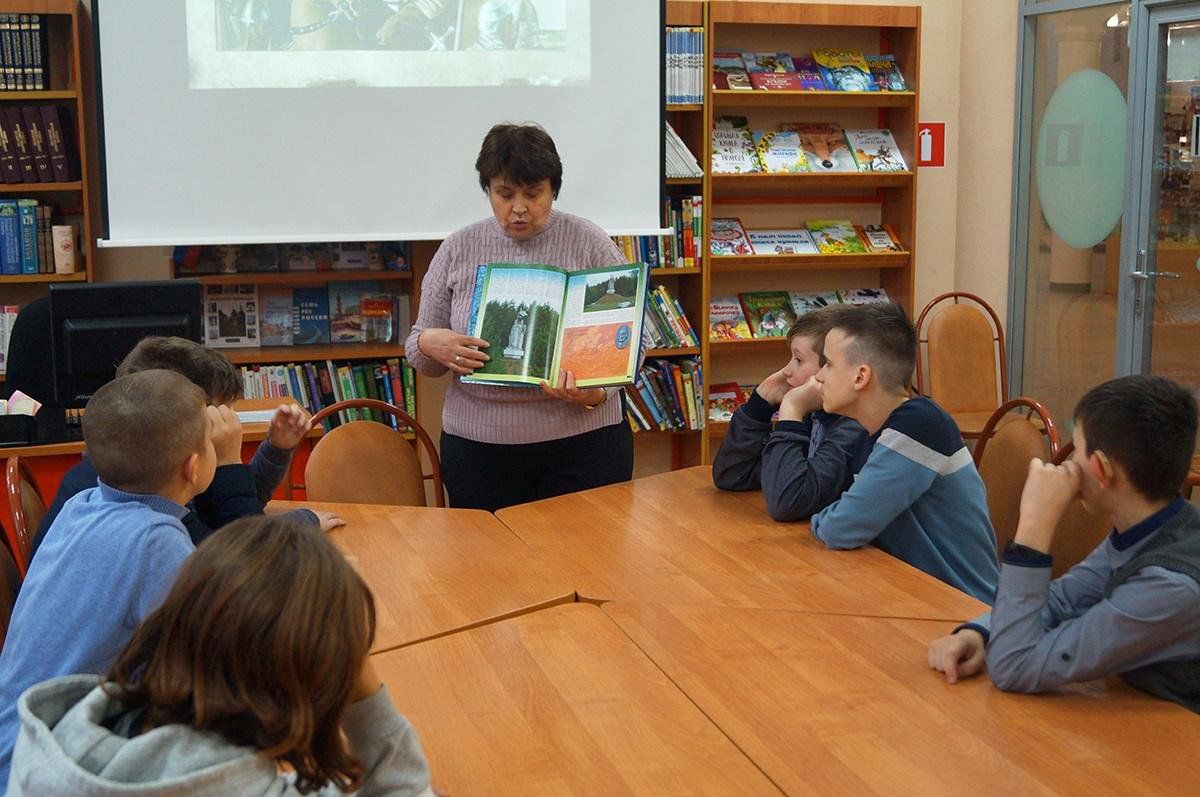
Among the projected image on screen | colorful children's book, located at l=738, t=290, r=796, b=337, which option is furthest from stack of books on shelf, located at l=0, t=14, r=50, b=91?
colorful children's book, located at l=738, t=290, r=796, b=337

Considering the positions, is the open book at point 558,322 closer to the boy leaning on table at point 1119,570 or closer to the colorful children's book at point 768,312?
the boy leaning on table at point 1119,570

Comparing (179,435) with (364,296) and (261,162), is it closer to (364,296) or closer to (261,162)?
(261,162)

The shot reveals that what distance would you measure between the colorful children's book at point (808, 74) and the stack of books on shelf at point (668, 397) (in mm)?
1212

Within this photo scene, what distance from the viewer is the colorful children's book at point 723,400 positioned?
538cm

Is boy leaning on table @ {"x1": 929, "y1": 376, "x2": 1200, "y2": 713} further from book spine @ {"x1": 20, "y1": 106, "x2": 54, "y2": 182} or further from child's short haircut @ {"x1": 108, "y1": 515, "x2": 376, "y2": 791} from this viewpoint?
book spine @ {"x1": 20, "y1": 106, "x2": 54, "y2": 182}

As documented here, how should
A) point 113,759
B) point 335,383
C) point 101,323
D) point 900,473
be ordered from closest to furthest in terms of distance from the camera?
point 113,759
point 900,473
point 101,323
point 335,383

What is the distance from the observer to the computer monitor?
9.65ft

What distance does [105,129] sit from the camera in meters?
4.37

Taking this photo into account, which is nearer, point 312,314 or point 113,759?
point 113,759

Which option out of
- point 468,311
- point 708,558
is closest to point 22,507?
point 468,311

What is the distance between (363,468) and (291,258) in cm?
196

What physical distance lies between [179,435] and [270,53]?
297cm

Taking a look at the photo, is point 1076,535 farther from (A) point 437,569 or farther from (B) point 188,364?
(B) point 188,364

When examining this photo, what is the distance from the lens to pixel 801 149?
5.38m
